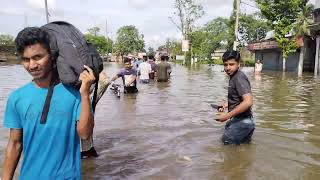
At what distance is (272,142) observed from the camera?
24.1 feet

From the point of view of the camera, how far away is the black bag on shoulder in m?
2.62

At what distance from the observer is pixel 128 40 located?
101750 millimetres

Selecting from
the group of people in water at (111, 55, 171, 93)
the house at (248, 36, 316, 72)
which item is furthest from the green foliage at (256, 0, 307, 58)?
the group of people in water at (111, 55, 171, 93)

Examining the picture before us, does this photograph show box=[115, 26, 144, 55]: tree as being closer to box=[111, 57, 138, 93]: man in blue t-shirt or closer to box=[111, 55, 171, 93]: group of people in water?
box=[111, 55, 171, 93]: group of people in water

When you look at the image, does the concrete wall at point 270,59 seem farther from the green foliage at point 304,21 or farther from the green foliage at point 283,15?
the green foliage at point 304,21

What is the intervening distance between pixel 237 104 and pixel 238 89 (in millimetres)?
298

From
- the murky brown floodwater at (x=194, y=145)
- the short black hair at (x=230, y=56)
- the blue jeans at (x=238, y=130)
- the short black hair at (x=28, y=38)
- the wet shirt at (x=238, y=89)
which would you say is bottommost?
the murky brown floodwater at (x=194, y=145)

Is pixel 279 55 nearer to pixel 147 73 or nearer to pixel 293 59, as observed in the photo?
pixel 293 59

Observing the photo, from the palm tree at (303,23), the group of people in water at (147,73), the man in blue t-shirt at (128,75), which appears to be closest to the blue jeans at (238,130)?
the man in blue t-shirt at (128,75)

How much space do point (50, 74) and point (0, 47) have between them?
199 feet

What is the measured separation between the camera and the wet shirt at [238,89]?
6.11m

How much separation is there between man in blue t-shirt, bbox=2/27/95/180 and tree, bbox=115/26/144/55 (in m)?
97.9

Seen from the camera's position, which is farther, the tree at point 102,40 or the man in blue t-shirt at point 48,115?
the tree at point 102,40

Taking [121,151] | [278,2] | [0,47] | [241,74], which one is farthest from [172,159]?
[0,47]
